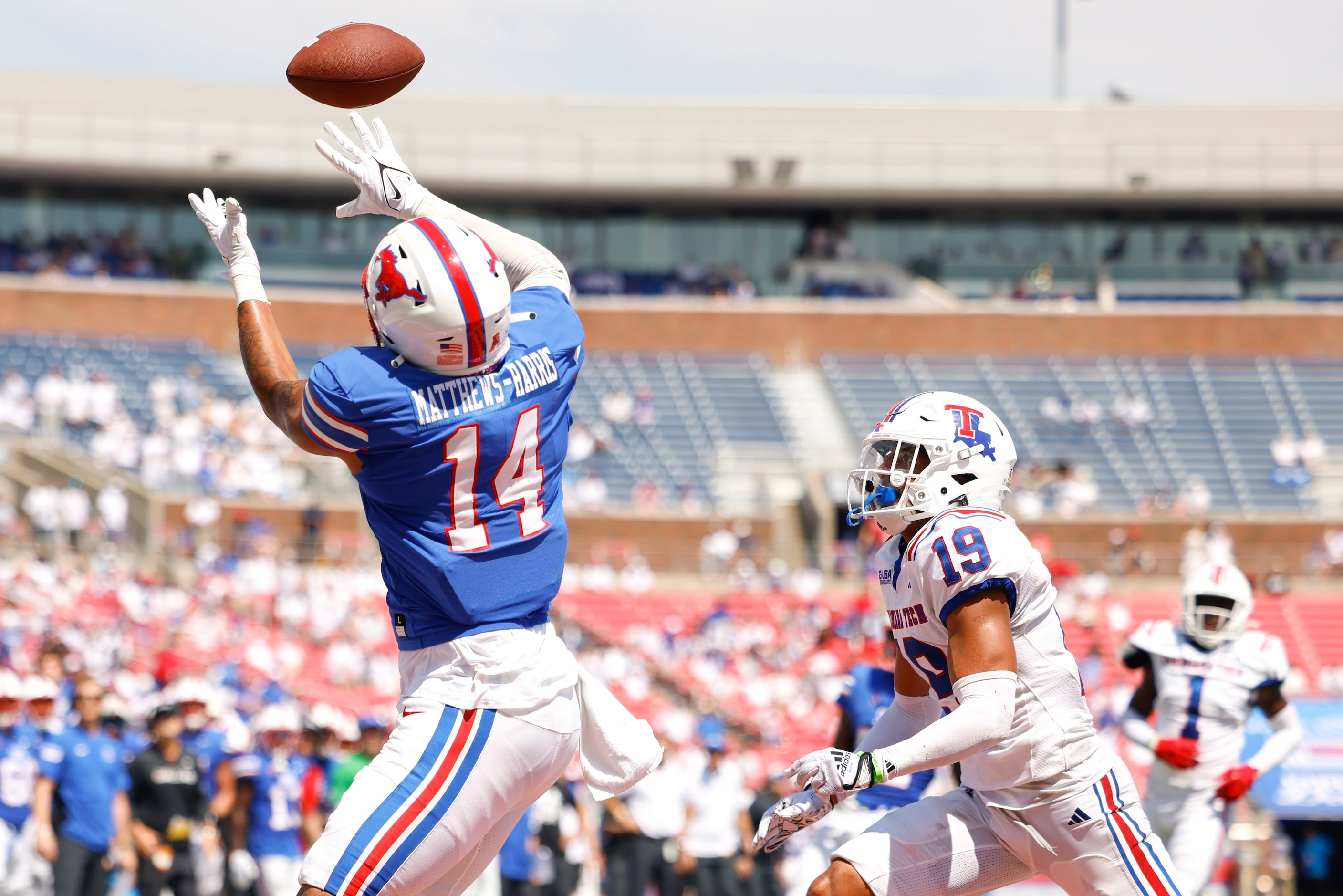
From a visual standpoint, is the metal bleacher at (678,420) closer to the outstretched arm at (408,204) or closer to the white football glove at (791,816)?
the outstretched arm at (408,204)

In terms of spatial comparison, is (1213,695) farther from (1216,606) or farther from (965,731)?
(965,731)

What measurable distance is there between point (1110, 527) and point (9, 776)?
18603 mm

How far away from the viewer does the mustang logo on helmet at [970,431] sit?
13.5 feet

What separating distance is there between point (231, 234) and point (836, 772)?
2123mm

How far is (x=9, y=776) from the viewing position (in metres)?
8.80

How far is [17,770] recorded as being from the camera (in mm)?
8781

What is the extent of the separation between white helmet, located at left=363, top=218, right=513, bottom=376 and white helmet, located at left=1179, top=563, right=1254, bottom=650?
157 inches

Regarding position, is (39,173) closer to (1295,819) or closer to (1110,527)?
(1110,527)

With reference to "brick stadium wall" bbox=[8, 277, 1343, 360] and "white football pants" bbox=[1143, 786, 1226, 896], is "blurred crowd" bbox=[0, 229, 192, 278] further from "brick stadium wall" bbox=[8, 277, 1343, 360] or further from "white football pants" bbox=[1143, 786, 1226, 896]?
"white football pants" bbox=[1143, 786, 1226, 896]

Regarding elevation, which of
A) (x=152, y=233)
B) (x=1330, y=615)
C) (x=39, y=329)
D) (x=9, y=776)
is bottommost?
(x=1330, y=615)

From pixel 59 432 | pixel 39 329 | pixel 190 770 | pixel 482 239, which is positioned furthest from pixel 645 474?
pixel 482 239

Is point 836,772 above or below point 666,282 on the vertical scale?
below

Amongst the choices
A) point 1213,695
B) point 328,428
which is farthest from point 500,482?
point 1213,695

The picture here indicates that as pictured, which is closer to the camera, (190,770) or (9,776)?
(190,770)
